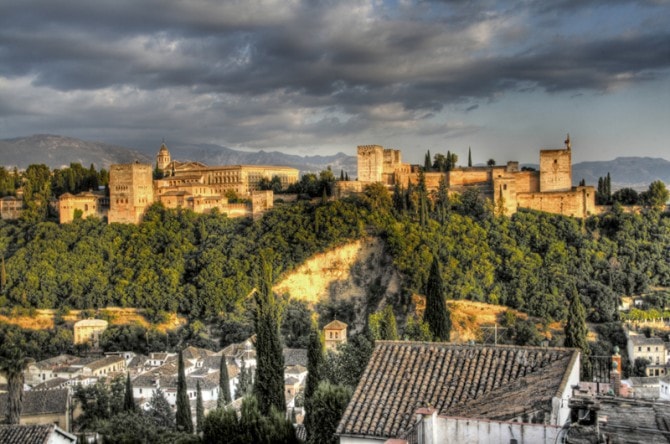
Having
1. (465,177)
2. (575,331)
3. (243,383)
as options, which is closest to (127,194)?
(465,177)

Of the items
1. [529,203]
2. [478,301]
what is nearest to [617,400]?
[478,301]

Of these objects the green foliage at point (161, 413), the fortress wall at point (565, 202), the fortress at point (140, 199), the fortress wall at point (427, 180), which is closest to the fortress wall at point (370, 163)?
the fortress wall at point (427, 180)

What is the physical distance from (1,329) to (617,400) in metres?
47.8

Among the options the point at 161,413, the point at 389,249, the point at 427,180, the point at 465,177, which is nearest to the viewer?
the point at 161,413

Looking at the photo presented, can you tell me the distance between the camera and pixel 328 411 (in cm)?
1653

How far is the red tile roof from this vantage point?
9.78 metres

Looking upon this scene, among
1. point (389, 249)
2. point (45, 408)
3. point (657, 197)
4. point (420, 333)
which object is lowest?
point (45, 408)

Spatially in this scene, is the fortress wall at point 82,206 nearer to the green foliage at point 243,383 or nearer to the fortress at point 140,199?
the fortress at point 140,199

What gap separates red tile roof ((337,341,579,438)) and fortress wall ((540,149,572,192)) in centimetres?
4718

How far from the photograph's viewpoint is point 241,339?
4781 centimetres

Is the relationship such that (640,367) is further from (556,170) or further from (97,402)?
(97,402)

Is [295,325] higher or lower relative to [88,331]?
higher

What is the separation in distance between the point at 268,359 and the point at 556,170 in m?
39.5

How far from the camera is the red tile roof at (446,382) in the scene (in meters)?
9.78
